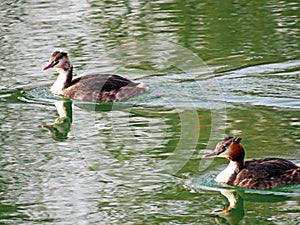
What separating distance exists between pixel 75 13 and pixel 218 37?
279 cm

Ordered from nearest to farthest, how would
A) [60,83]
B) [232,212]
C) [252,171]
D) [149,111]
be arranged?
[232,212]
[252,171]
[149,111]
[60,83]

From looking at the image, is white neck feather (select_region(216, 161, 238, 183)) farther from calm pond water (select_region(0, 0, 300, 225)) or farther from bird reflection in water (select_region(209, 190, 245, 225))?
bird reflection in water (select_region(209, 190, 245, 225))

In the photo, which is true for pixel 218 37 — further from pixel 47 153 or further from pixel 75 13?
pixel 47 153

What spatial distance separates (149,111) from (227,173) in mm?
2394

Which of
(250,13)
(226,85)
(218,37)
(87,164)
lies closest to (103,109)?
(226,85)

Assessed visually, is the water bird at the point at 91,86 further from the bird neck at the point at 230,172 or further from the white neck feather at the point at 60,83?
the bird neck at the point at 230,172

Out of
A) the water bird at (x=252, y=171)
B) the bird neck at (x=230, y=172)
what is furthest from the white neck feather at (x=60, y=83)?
the bird neck at (x=230, y=172)

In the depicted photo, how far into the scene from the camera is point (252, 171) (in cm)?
826

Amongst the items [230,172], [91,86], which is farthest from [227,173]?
[91,86]

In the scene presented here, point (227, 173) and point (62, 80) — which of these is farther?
point (62, 80)

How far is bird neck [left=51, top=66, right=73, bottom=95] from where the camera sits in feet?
37.9

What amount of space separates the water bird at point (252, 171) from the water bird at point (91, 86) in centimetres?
280

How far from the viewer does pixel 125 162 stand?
898 cm

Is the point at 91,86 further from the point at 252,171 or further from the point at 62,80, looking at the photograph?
the point at 252,171
